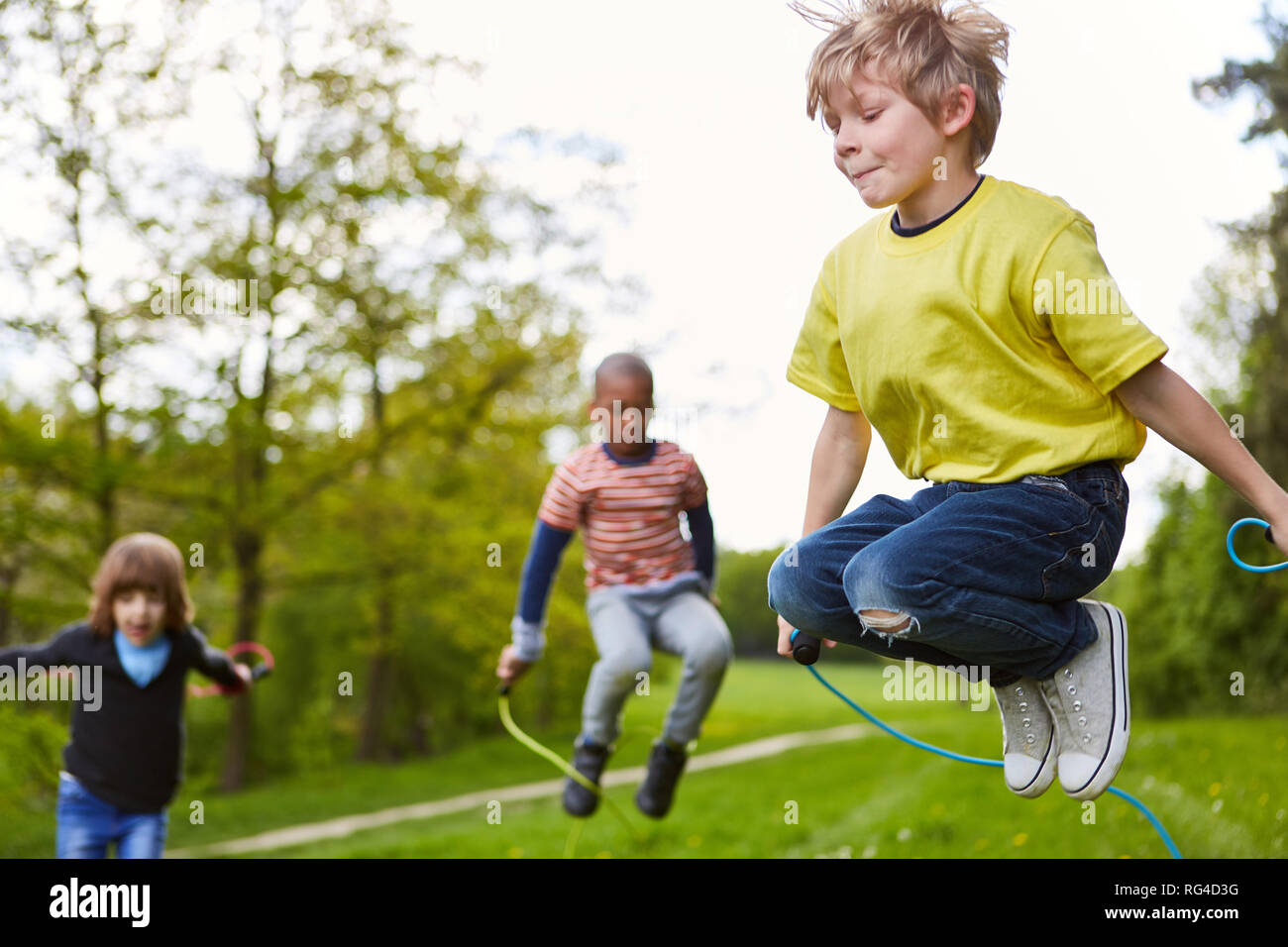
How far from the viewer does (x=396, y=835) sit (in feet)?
45.3

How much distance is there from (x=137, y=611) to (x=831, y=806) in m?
8.45

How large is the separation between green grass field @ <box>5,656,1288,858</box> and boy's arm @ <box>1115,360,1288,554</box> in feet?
9.98

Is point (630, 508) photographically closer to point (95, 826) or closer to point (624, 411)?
point (624, 411)

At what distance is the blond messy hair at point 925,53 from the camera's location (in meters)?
2.61

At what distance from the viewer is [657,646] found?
4.62 meters

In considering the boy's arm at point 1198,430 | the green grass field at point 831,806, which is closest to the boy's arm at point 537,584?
the green grass field at point 831,806

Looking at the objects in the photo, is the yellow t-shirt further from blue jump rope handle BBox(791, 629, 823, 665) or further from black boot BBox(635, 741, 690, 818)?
black boot BBox(635, 741, 690, 818)

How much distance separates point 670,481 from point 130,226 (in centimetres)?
1253

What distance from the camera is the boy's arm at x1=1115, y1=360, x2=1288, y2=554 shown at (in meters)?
2.30

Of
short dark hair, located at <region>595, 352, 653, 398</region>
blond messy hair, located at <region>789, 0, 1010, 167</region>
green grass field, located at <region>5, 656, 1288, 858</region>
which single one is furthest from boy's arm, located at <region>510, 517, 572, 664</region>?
blond messy hair, located at <region>789, 0, 1010, 167</region>

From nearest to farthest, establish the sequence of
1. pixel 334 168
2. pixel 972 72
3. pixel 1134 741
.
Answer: pixel 972 72 → pixel 1134 741 → pixel 334 168
